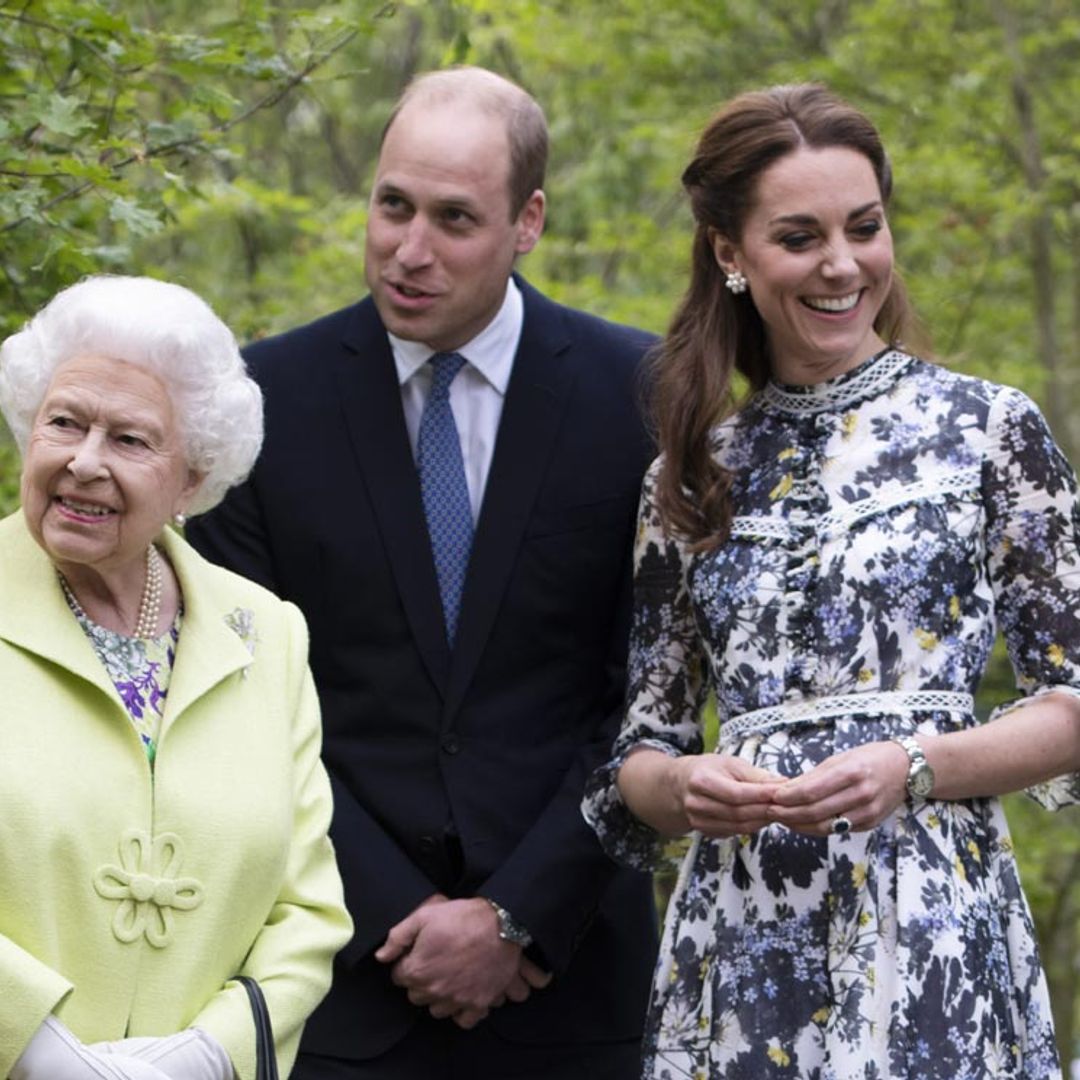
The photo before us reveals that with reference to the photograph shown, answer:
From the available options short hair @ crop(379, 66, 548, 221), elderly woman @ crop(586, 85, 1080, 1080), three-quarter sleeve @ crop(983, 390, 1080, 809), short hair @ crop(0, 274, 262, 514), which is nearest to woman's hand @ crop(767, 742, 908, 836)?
elderly woman @ crop(586, 85, 1080, 1080)

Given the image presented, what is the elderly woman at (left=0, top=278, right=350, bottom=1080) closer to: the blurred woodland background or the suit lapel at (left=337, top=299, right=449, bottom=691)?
the suit lapel at (left=337, top=299, right=449, bottom=691)

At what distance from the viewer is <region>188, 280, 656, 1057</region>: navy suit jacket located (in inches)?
172

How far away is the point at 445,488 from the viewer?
4535 millimetres

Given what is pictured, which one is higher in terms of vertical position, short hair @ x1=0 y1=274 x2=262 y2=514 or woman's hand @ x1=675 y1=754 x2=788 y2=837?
short hair @ x1=0 y1=274 x2=262 y2=514

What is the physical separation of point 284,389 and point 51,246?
0.56 m

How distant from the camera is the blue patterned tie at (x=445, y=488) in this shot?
14.7ft

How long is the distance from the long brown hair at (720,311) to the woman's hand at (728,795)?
17.5 inches

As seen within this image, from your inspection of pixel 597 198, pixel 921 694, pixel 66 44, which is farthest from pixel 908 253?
pixel 921 694

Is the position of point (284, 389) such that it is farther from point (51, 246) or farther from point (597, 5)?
point (597, 5)

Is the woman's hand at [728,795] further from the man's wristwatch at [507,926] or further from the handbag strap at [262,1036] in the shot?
the handbag strap at [262,1036]

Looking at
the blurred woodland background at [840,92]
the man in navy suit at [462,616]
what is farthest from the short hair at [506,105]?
the blurred woodland background at [840,92]

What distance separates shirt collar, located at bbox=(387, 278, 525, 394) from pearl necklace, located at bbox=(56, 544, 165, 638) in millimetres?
1017

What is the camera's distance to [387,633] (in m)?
4.45

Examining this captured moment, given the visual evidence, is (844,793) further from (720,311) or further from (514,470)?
(514,470)
